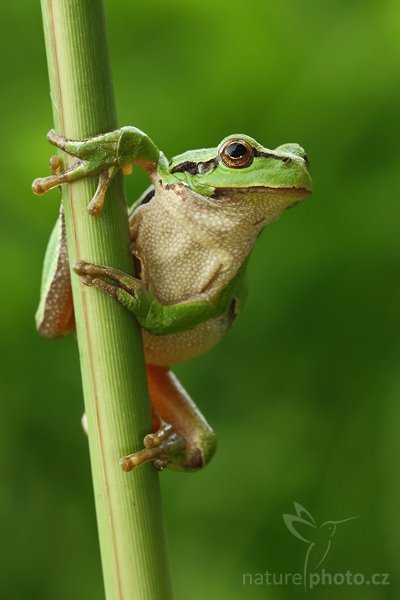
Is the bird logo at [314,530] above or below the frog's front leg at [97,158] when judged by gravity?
below

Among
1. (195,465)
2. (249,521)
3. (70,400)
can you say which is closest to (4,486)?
(70,400)

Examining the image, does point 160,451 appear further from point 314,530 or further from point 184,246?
point 314,530

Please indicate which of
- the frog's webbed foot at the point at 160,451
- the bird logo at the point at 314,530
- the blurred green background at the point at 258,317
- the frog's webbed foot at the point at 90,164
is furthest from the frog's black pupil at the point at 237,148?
the bird logo at the point at 314,530

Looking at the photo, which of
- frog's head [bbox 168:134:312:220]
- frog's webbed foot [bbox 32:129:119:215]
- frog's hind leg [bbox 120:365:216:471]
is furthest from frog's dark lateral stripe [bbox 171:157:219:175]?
frog's hind leg [bbox 120:365:216:471]

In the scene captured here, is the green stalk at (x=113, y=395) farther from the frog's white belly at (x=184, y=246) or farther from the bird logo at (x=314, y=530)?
the bird logo at (x=314, y=530)

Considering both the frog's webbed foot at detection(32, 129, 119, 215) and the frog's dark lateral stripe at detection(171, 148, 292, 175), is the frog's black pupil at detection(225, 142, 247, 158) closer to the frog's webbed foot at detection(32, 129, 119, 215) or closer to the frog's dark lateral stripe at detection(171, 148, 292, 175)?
the frog's dark lateral stripe at detection(171, 148, 292, 175)

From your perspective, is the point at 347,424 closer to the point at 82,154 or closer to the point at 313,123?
the point at 313,123
